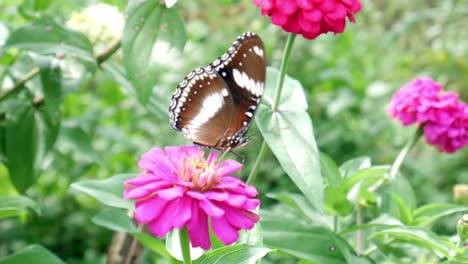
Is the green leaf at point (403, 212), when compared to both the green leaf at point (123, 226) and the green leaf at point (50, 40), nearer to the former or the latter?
the green leaf at point (123, 226)

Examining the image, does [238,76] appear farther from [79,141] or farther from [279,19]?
[79,141]

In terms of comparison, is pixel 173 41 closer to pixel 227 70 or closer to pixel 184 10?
pixel 227 70

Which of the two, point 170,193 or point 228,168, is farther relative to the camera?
point 228,168

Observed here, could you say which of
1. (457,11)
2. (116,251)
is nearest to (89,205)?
(116,251)

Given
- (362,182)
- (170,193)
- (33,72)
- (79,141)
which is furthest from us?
(79,141)

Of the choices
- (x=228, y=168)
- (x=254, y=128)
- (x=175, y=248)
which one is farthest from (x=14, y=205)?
(x=254, y=128)

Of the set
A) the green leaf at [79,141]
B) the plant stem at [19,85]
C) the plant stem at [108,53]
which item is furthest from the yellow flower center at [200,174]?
the green leaf at [79,141]

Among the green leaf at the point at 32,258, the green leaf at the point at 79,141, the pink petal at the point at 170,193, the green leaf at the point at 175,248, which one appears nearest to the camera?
the pink petal at the point at 170,193
